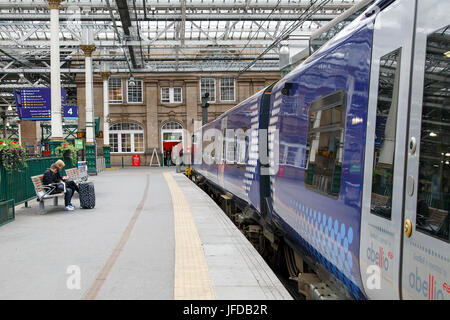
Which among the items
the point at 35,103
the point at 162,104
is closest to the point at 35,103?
the point at 35,103

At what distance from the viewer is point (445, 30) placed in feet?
8.02

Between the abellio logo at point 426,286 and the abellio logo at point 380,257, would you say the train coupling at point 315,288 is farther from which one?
the abellio logo at point 426,286

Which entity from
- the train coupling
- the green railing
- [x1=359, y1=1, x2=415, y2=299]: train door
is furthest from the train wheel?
the green railing

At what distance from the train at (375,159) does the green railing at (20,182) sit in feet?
20.9

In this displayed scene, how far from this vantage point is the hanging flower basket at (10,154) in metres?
9.12

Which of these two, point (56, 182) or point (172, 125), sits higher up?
point (172, 125)

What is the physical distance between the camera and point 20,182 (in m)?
10.7

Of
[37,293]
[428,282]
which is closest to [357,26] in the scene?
[428,282]

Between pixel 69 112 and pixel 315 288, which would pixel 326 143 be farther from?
pixel 69 112

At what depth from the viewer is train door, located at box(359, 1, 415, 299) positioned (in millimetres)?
2834

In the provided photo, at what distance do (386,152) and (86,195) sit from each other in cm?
902

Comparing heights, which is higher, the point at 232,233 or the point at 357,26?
the point at 357,26
